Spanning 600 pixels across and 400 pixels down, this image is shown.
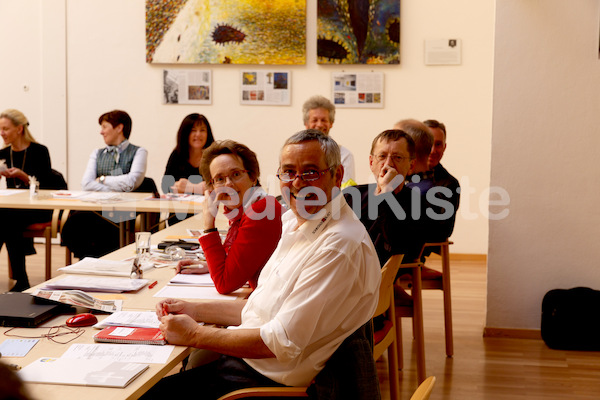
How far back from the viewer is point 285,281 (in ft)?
6.75

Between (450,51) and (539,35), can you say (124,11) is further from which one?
(539,35)

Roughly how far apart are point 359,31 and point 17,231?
11.7 ft

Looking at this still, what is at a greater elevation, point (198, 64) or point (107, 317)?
point (198, 64)

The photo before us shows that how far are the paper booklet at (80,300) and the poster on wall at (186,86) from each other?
15.7 feet

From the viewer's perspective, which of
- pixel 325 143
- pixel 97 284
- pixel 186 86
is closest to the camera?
pixel 325 143

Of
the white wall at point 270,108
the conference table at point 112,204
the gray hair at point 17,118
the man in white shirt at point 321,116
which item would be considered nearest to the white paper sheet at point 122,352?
the conference table at point 112,204

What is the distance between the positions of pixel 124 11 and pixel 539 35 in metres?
4.38

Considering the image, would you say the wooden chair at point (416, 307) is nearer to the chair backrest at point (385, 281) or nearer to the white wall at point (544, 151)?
the chair backrest at point (385, 281)

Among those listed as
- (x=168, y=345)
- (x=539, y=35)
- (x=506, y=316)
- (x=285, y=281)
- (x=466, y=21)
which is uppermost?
(x=466, y=21)

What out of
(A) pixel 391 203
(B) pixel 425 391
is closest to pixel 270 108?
(A) pixel 391 203

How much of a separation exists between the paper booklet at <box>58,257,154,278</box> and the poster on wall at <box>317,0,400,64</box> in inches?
163

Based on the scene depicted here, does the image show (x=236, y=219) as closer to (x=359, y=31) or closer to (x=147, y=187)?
(x=147, y=187)

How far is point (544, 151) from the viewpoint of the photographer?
4312 mm

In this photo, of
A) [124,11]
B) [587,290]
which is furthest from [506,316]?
[124,11]
